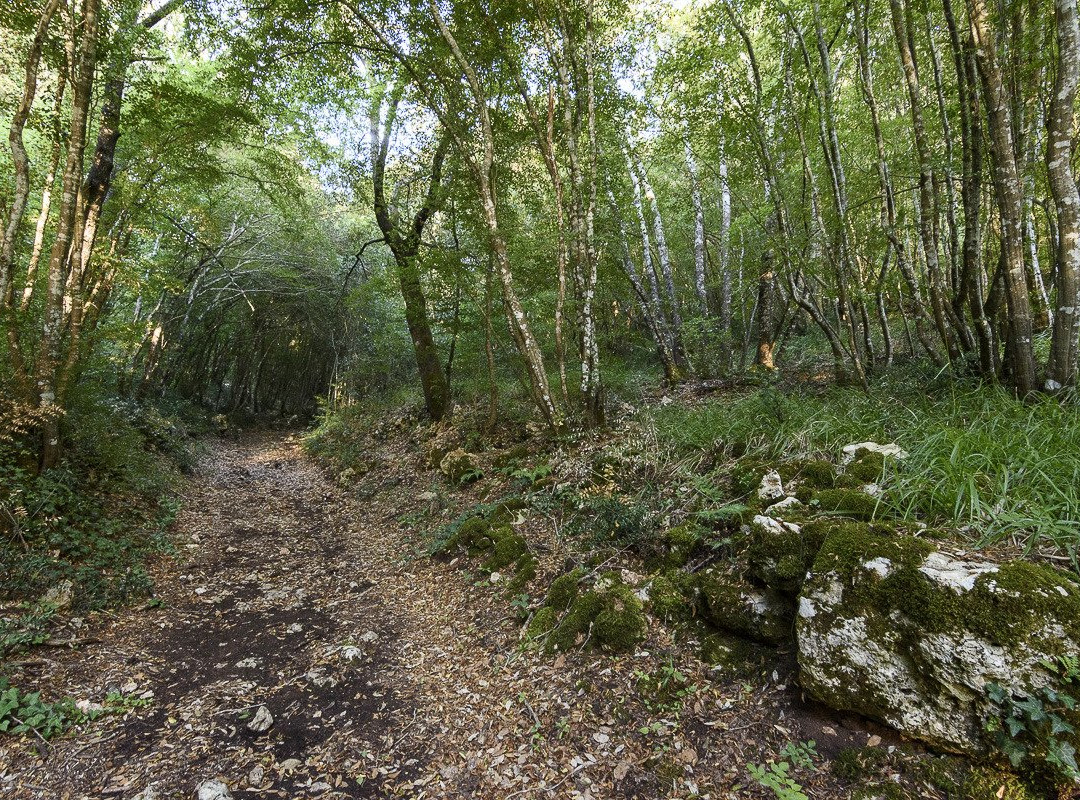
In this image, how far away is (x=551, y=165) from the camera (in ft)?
22.5

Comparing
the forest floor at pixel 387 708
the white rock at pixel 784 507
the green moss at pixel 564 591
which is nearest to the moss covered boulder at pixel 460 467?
the forest floor at pixel 387 708

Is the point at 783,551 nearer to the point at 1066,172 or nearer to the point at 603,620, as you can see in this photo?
the point at 603,620

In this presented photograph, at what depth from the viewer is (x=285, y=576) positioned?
5488 millimetres

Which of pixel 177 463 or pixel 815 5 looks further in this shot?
pixel 177 463

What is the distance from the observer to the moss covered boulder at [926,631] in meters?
1.92

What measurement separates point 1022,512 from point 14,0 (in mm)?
9796

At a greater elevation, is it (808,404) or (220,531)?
(808,404)

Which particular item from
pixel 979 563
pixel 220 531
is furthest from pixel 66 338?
pixel 979 563

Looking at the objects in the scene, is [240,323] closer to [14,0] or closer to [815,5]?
[14,0]

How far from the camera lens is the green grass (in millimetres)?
2600

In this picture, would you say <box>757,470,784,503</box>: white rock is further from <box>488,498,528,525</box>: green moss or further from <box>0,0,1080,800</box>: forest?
<box>488,498,528,525</box>: green moss

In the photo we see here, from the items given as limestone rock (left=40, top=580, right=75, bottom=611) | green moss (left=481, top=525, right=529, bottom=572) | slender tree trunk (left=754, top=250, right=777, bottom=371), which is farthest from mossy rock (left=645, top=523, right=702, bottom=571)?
slender tree trunk (left=754, top=250, right=777, bottom=371)

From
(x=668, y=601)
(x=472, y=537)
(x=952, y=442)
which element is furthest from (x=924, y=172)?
(x=472, y=537)

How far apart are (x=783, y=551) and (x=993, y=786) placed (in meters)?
1.26
